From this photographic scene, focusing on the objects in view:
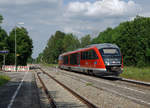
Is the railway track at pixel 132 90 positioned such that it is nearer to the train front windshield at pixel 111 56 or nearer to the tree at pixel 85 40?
the train front windshield at pixel 111 56

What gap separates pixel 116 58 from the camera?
782 inches


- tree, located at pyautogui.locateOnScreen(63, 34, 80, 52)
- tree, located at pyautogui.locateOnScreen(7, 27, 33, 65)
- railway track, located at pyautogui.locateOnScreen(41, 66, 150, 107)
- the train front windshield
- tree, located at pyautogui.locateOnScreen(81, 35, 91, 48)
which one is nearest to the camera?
railway track, located at pyautogui.locateOnScreen(41, 66, 150, 107)

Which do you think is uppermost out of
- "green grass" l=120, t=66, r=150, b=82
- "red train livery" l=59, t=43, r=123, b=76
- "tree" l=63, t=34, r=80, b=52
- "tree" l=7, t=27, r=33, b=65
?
"tree" l=63, t=34, r=80, b=52

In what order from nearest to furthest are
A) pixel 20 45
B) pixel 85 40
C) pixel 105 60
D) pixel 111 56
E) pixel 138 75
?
pixel 105 60
pixel 111 56
pixel 138 75
pixel 20 45
pixel 85 40

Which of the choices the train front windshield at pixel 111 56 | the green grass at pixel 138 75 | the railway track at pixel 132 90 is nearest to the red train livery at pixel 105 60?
the train front windshield at pixel 111 56

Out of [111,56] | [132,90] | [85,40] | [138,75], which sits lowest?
[132,90]

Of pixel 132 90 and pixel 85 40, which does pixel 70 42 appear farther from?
pixel 132 90

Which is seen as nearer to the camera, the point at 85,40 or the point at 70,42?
the point at 85,40

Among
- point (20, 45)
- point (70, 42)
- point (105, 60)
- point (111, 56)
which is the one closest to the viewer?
point (105, 60)

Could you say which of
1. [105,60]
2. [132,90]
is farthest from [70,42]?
[132,90]

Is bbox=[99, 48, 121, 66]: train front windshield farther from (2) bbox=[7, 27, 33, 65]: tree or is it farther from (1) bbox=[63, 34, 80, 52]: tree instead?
(1) bbox=[63, 34, 80, 52]: tree

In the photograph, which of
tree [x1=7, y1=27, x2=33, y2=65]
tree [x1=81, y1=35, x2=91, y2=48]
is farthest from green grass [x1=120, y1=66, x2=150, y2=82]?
tree [x1=81, y1=35, x2=91, y2=48]

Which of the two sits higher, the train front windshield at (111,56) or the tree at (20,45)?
the tree at (20,45)

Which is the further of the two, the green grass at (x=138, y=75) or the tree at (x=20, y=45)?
A: the tree at (x=20, y=45)
